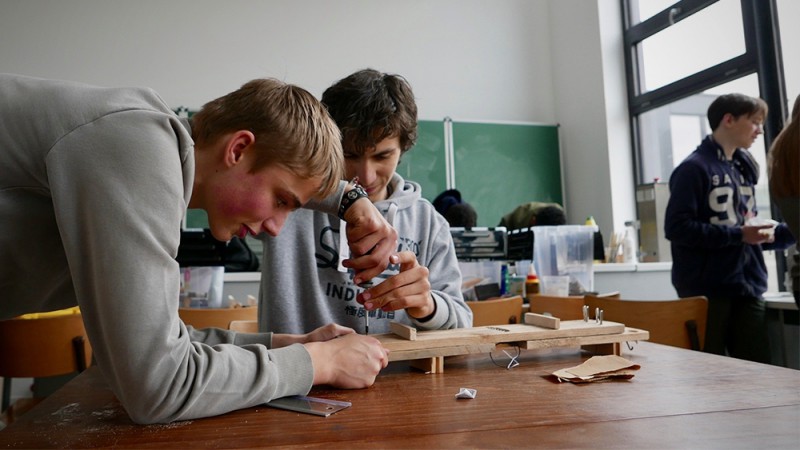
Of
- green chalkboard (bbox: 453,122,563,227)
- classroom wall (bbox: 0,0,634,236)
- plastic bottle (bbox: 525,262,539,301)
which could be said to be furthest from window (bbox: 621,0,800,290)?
plastic bottle (bbox: 525,262,539,301)

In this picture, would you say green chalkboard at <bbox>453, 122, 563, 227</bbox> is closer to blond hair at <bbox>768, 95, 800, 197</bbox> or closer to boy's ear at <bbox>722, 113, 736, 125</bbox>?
boy's ear at <bbox>722, 113, 736, 125</bbox>

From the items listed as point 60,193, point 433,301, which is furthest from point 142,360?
point 433,301

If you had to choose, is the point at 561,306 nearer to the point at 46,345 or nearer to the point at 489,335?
the point at 489,335

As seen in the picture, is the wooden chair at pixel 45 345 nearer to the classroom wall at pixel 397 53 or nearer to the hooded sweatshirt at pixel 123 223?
the hooded sweatshirt at pixel 123 223

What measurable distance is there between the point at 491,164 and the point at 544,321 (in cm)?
448

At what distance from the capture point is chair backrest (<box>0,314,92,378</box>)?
2.28 metres

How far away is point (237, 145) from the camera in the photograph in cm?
90

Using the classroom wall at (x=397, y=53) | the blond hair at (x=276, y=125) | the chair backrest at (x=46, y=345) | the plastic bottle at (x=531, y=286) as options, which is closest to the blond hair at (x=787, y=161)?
the plastic bottle at (x=531, y=286)

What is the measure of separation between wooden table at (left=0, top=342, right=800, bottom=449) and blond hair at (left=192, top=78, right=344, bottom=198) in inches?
13.9

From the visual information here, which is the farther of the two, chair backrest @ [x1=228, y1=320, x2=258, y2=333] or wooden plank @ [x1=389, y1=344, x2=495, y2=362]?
chair backrest @ [x1=228, y1=320, x2=258, y2=333]

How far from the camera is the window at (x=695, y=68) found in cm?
379

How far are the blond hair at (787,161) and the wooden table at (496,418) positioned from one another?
1.35 m

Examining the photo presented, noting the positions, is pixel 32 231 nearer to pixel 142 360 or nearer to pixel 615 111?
pixel 142 360

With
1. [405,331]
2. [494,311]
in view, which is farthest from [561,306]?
[405,331]
